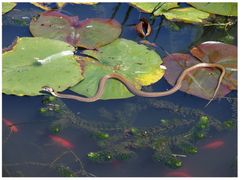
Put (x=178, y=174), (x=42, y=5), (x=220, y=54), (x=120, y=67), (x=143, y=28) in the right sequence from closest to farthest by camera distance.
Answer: (x=178, y=174) → (x=120, y=67) → (x=220, y=54) → (x=143, y=28) → (x=42, y=5)

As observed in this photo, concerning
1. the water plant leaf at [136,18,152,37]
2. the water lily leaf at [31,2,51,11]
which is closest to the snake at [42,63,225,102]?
the water plant leaf at [136,18,152,37]

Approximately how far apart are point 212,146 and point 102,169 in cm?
105

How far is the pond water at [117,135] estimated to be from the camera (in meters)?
3.95

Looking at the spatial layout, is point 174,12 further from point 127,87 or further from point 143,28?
point 127,87

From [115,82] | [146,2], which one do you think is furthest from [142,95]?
[146,2]

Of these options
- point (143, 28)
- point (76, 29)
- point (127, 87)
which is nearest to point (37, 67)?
point (76, 29)

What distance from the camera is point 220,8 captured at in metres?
5.52

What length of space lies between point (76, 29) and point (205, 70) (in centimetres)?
154

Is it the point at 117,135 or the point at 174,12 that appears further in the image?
the point at 174,12

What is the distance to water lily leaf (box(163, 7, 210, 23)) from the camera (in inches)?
211

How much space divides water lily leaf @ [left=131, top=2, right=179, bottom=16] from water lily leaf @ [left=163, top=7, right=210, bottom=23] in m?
0.08

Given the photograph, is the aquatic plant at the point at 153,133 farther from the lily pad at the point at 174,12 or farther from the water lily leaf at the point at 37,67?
the lily pad at the point at 174,12

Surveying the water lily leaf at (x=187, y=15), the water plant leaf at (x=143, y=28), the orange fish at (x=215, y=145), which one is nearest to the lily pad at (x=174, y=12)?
the water lily leaf at (x=187, y=15)

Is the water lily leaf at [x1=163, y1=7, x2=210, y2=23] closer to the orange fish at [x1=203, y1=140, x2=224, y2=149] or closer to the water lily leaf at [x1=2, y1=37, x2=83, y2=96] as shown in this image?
the water lily leaf at [x1=2, y1=37, x2=83, y2=96]
